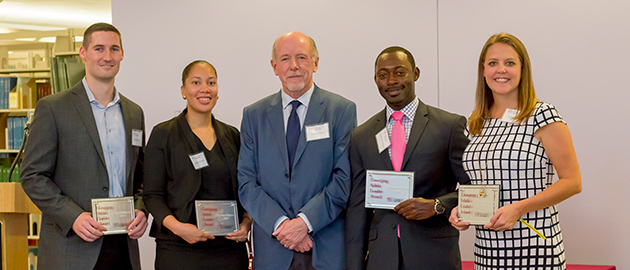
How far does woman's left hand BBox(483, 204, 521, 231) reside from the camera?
2.13 meters

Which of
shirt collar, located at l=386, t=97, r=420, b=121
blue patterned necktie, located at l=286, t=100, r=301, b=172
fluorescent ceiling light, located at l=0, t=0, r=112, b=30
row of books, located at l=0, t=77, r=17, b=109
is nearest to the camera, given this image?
shirt collar, located at l=386, t=97, r=420, b=121

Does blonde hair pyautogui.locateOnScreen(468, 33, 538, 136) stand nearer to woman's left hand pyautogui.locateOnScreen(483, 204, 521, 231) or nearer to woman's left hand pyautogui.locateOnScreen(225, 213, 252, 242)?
woman's left hand pyautogui.locateOnScreen(483, 204, 521, 231)

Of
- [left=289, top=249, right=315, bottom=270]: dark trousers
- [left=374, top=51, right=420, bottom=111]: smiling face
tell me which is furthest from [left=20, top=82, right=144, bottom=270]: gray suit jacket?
[left=374, top=51, right=420, bottom=111]: smiling face

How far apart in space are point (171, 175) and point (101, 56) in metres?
0.78

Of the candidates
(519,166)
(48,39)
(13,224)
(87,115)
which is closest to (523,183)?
(519,166)

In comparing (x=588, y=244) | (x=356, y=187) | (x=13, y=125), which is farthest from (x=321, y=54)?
(x=13, y=125)

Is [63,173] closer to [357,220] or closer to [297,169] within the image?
[297,169]

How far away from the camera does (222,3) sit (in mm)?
4887

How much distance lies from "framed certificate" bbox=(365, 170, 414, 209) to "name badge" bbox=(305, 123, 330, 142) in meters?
0.42

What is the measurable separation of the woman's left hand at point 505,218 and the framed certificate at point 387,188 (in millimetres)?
359

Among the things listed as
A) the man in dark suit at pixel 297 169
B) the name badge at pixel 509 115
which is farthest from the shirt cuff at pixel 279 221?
the name badge at pixel 509 115

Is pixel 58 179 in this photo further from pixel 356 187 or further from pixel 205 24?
pixel 205 24

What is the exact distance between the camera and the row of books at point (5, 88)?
6949 millimetres

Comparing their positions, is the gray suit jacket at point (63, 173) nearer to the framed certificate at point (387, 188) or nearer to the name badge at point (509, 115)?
the framed certificate at point (387, 188)
